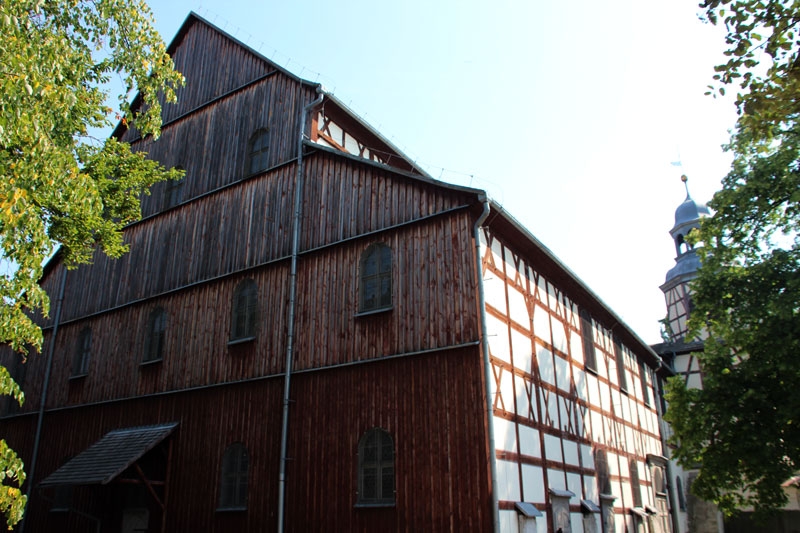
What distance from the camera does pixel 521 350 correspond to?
13.8 metres

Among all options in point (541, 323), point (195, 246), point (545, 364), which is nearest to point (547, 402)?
point (545, 364)

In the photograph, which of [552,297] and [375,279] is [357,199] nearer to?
[375,279]

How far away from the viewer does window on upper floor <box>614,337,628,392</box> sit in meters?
20.9

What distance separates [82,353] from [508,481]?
44.5 ft

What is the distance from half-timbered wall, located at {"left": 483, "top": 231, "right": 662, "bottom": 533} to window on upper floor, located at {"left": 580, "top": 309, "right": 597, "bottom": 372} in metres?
0.20

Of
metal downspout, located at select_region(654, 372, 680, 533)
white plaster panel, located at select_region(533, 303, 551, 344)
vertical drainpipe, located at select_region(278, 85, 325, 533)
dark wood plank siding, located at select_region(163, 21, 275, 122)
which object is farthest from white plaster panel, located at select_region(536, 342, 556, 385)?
dark wood plank siding, located at select_region(163, 21, 275, 122)

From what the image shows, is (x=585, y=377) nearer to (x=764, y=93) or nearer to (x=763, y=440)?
(x=763, y=440)

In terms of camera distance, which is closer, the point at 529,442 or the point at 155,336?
the point at 529,442

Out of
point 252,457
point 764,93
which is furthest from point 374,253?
point 764,93

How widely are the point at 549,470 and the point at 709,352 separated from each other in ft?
19.1

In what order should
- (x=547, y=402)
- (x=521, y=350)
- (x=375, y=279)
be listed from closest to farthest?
1. (x=375, y=279)
2. (x=521, y=350)
3. (x=547, y=402)

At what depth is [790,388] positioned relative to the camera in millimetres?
14570

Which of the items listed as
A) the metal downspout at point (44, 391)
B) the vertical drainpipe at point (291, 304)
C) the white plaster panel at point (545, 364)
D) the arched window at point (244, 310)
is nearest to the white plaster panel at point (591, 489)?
the white plaster panel at point (545, 364)

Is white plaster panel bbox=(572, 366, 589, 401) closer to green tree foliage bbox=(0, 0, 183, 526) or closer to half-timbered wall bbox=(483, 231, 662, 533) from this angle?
half-timbered wall bbox=(483, 231, 662, 533)
